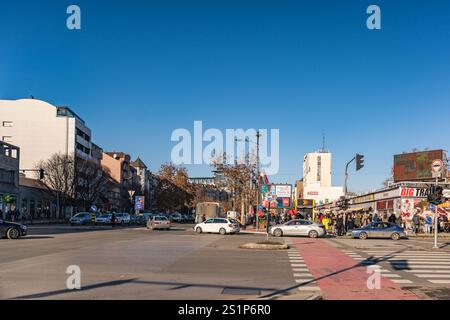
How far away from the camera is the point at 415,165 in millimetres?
62438

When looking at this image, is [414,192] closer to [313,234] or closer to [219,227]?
[313,234]

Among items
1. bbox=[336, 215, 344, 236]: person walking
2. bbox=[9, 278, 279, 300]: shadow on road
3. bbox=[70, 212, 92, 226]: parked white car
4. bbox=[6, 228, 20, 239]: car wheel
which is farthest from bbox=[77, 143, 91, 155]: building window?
bbox=[9, 278, 279, 300]: shadow on road

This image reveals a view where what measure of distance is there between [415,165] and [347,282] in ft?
175

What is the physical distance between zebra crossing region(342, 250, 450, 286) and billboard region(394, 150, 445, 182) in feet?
136

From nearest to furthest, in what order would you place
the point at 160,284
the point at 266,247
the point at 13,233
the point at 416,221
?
1. the point at 160,284
2. the point at 266,247
3. the point at 13,233
4. the point at 416,221

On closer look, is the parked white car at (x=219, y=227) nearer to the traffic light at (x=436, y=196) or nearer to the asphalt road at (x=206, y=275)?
the traffic light at (x=436, y=196)

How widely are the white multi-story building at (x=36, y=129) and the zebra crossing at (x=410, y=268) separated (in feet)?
248

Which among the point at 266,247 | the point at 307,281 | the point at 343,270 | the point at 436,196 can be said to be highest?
the point at 436,196

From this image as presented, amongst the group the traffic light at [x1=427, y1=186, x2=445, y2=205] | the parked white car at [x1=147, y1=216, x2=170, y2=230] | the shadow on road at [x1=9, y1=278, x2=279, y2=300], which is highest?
the traffic light at [x1=427, y1=186, x2=445, y2=205]

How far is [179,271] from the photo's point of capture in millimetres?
15508

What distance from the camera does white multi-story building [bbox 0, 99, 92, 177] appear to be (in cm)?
8869

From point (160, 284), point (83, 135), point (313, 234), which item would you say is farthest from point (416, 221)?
point (83, 135)

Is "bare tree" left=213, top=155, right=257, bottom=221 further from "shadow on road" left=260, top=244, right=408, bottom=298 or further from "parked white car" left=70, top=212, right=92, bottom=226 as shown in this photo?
"shadow on road" left=260, top=244, right=408, bottom=298
